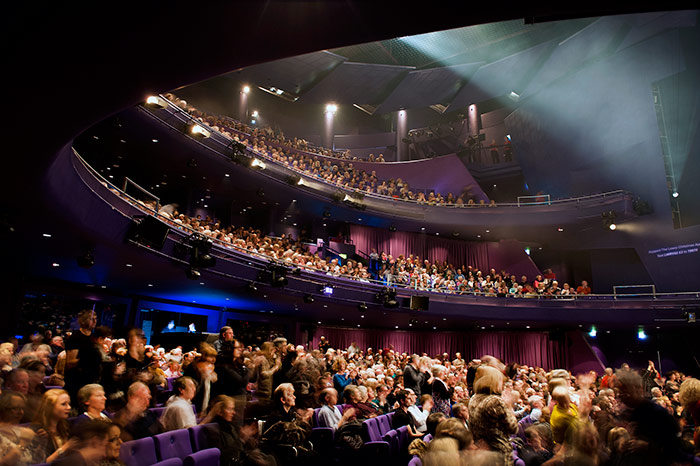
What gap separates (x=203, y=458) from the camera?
9.79ft

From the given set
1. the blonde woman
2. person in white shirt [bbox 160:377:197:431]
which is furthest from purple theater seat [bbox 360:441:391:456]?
the blonde woman

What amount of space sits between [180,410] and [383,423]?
2210 millimetres

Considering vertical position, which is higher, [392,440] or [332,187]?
[332,187]

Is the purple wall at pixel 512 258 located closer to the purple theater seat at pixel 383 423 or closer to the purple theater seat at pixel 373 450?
the purple theater seat at pixel 383 423

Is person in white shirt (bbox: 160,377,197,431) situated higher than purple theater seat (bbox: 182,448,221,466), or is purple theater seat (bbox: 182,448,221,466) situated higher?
person in white shirt (bbox: 160,377,197,431)

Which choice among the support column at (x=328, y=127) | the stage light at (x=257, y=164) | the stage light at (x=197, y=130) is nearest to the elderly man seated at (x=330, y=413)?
the stage light at (x=197, y=130)

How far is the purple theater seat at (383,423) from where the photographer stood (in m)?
4.83

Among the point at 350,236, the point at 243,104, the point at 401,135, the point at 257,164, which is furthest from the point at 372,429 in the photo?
the point at 401,135

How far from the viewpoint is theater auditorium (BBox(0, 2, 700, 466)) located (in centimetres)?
307

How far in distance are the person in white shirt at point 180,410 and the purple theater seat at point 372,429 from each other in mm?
1522

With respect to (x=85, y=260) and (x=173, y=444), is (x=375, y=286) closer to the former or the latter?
(x=85, y=260)

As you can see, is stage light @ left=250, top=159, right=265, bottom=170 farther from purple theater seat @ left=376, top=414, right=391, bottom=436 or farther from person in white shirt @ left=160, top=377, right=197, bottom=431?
person in white shirt @ left=160, top=377, right=197, bottom=431

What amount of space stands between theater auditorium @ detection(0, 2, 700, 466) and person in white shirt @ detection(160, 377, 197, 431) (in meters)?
0.02

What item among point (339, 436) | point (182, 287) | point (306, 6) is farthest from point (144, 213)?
point (306, 6)
